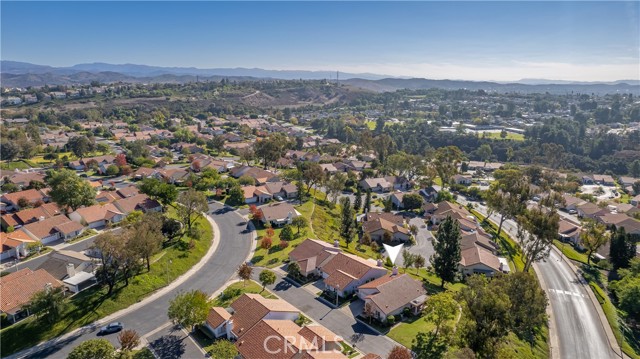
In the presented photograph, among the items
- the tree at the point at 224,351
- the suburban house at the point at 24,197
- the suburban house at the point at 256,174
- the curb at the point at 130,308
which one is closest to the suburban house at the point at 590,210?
the suburban house at the point at 256,174

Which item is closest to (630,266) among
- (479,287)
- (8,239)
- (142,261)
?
(479,287)

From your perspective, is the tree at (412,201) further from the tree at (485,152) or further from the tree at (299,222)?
the tree at (485,152)

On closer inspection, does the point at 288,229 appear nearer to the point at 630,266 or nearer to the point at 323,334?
the point at 323,334

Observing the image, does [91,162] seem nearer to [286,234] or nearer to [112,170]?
[112,170]

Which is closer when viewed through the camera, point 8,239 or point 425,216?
point 8,239

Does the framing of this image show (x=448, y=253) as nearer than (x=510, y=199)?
Yes

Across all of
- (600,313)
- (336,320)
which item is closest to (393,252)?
(336,320)

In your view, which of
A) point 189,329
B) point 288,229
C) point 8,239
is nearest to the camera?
point 189,329
